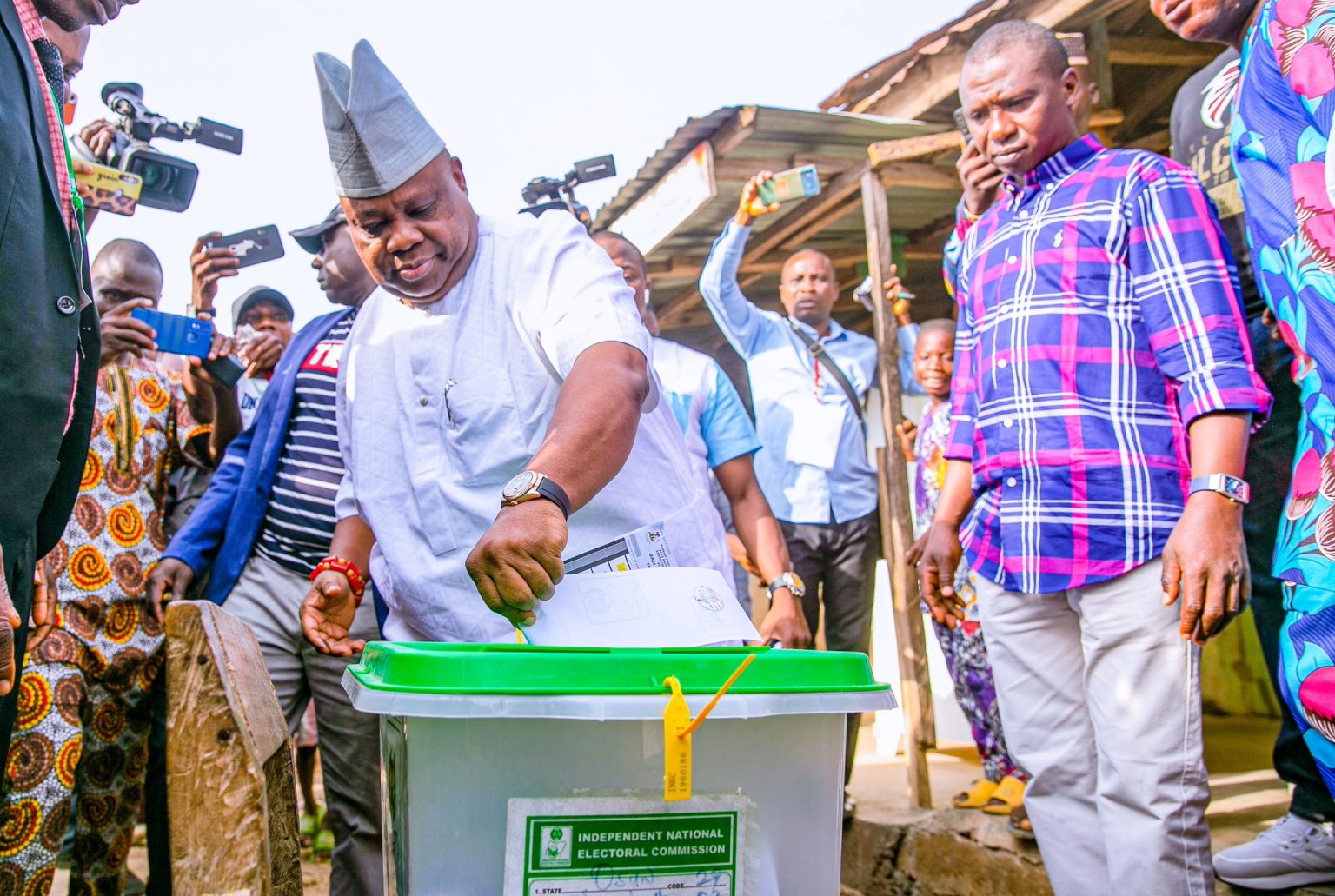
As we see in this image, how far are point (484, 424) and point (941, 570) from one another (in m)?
1.14

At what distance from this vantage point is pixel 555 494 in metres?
1.31

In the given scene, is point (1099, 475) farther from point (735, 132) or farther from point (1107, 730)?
A: point (735, 132)

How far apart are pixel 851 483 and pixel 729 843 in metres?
3.22

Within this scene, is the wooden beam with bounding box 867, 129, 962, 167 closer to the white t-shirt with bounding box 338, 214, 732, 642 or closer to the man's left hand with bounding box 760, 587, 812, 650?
the man's left hand with bounding box 760, 587, 812, 650

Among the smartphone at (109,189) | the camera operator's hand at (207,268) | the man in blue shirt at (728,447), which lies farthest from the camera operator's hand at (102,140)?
the man in blue shirt at (728,447)

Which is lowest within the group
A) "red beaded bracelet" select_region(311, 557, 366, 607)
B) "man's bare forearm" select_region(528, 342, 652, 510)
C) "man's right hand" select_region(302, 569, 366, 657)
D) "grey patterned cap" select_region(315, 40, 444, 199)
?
"man's right hand" select_region(302, 569, 366, 657)

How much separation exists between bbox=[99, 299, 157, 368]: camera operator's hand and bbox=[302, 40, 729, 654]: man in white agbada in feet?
4.44

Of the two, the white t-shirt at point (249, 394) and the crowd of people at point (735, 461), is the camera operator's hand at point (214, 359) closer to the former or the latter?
the crowd of people at point (735, 461)

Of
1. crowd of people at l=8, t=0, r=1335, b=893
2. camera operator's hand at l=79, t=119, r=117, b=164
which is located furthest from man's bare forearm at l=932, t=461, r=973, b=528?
camera operator's hand at l=79, t=119, r=117, b=164

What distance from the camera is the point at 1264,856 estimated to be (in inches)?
92.4

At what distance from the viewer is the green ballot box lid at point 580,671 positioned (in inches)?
41.3

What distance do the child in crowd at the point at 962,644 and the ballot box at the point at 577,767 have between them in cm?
221

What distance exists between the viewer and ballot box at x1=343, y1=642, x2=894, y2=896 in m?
1.05

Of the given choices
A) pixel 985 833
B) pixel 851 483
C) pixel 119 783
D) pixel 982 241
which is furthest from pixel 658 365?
pixel 119 783
